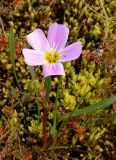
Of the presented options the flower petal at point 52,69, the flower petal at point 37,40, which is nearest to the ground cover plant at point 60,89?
the flower petal at point 37,40

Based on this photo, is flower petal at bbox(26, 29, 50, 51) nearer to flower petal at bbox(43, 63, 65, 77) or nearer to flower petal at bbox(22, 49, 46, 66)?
flower petal at bbox(22, 49, 46, 66)

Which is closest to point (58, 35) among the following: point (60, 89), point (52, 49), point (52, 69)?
point (52, 49)

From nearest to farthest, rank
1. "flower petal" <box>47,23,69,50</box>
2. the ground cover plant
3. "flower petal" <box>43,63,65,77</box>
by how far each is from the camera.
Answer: "flower petal" <box>43,63,65,77</box> < "flower petal" <box>47,23,69,50</box> < the ground cover plant

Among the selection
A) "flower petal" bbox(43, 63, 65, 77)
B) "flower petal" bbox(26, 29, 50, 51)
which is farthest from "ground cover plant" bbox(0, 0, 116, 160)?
"flower petal" bbox(43, 63, 65, 77)

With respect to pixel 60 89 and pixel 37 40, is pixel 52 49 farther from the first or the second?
pixel 60 89

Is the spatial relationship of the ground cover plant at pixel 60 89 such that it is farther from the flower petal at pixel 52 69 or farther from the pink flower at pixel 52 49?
the flower petal at pixel 52 69

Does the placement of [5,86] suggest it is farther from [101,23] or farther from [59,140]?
[101,23]

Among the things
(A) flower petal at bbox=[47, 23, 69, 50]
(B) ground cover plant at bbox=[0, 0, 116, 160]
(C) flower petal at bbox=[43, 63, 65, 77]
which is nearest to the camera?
(C) flower petal at bbox=[43, 63, 65, 77]
